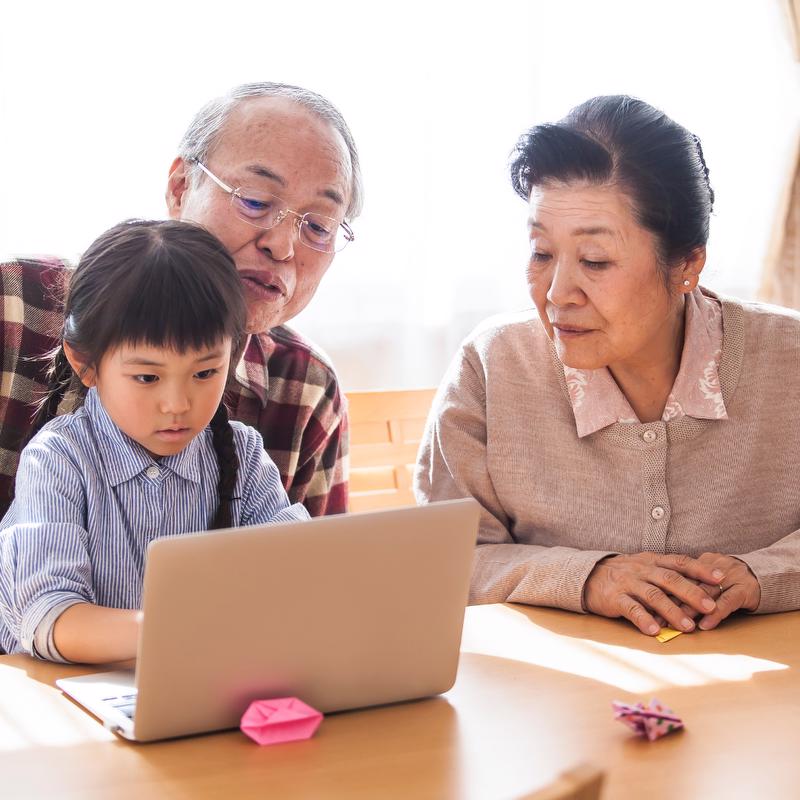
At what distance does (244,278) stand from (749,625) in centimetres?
89

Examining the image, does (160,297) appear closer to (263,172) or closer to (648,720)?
(263,172)

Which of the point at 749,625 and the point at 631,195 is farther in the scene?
the point at 631,195

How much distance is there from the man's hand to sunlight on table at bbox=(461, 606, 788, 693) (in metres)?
0.07

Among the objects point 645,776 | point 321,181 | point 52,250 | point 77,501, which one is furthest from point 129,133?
point 645,776

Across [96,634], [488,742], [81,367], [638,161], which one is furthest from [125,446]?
[638,161]

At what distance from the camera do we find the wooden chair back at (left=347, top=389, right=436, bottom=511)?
8.27 feet

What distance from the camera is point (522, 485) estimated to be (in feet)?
5.68

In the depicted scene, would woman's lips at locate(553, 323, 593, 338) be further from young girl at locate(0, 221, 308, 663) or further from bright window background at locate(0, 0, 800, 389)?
bright window background at locate(0, 0, 800, 389)

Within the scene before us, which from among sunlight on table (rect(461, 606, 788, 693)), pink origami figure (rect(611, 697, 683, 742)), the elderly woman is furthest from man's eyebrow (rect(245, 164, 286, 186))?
pink origami figure (rect(611, 697, 683, 742))

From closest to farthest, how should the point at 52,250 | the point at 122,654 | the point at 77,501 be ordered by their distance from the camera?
the point at 122,654
the point at 77,501
the point at 52,250

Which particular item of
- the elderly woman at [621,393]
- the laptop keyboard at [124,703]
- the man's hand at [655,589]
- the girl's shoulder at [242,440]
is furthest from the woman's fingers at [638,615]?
the laptop keyboard at [124,703]

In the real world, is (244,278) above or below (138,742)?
above

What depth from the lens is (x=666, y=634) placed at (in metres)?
1.44

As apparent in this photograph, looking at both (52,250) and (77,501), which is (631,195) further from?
(52,250)
